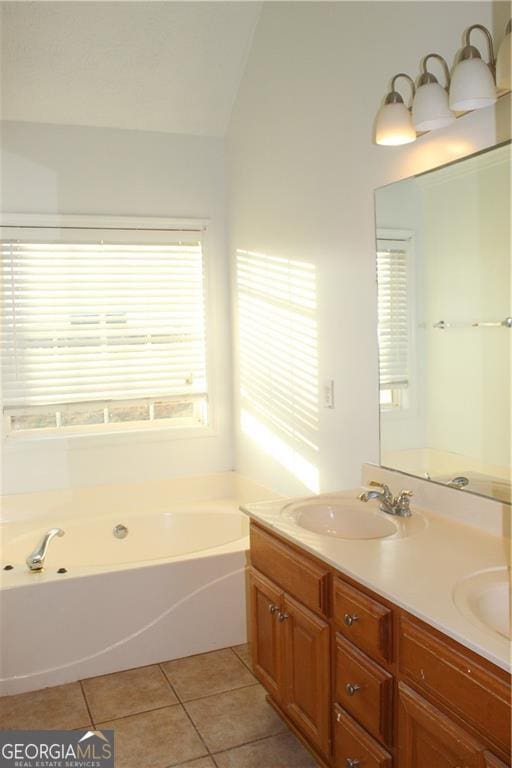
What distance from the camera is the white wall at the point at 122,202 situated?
357 centimetres

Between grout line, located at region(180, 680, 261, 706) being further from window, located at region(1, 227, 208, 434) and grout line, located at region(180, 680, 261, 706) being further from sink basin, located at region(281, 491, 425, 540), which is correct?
window, located at region(1, 227, 208, 434)

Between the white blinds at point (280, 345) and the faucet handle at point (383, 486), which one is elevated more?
the white blinds at point (280, 345)

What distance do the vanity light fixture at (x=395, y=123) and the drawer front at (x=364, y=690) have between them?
1.53m

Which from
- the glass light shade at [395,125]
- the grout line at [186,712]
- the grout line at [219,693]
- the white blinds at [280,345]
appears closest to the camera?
the glass light shade at [395,125]

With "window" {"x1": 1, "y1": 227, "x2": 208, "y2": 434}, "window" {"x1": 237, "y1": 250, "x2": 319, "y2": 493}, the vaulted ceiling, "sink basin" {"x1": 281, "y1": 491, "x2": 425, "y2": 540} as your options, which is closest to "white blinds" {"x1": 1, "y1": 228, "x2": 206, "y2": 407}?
"window" {"x1": 1, "y1": 227, "x2": 208, "y2": 434}

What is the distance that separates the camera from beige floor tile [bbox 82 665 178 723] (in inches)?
102

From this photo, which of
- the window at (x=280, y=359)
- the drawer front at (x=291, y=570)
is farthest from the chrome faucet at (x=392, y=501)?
the window at (x=280, y=359)

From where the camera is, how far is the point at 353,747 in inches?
71.8

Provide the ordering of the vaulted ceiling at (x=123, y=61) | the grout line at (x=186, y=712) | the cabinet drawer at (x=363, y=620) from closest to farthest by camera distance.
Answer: the cabinet drawer at (x=363, y=620), the grout line at (x=186, y=712), the vaulted ceiling at (x=123, y=61)

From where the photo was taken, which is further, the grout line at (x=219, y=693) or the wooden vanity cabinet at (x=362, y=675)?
the grout line at (x=219, y=693)

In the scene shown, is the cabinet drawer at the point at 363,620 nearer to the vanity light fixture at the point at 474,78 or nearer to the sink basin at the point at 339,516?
the sink basin at the point at 339,516

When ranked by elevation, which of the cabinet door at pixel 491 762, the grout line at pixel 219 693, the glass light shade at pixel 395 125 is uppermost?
the glass light shade at pixel 395 125

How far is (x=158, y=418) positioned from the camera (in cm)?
398

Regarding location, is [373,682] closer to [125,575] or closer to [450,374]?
[450,374]
